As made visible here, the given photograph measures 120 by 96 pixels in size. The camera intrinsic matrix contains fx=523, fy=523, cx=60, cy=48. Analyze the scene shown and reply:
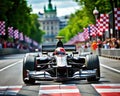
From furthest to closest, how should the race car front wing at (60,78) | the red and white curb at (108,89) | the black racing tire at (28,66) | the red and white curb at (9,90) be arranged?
the black racing tire at (28,66), the race car front wing at (60,78), the red and white curb at (9,90), the red and white curb at (108,89)

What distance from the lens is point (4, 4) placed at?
72.7m

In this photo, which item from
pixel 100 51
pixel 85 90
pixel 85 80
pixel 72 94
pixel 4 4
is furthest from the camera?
pixel 4 4

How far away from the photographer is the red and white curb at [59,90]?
12852 millimetres

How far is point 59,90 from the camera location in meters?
13.7

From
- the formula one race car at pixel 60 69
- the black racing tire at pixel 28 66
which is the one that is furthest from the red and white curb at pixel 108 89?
the black racing tire at pixel 28 66

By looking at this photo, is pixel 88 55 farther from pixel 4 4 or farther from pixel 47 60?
pixel 4 4

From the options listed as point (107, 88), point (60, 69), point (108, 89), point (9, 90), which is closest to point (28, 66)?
point (60, 69)

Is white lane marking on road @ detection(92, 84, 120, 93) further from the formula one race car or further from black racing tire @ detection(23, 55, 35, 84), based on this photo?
black racing tire @ detection(23, 55, 35, 84)

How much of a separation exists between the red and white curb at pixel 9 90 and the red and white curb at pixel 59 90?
66 centimetres

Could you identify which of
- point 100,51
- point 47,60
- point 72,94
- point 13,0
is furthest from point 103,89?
point 13,0

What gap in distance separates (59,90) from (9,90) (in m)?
1.35

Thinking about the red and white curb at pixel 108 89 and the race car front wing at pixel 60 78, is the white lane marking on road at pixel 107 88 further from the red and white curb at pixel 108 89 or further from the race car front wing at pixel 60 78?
the race car front wing at pixel 60 78

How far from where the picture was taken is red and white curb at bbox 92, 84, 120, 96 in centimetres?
1280

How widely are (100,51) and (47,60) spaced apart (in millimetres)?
37255
